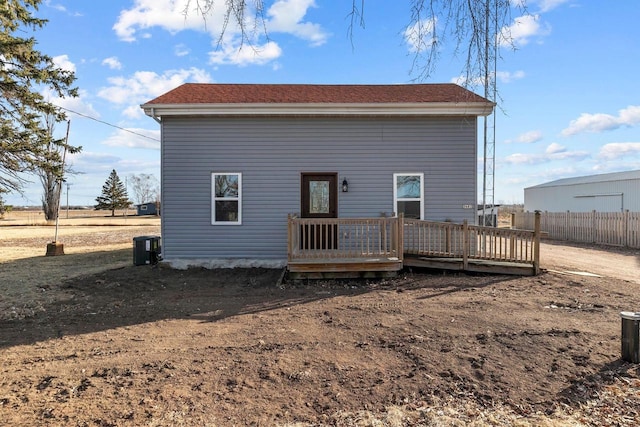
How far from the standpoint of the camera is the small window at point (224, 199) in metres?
10.0

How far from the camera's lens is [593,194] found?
24781 millimetres

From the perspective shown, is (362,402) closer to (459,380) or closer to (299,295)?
(459,380)

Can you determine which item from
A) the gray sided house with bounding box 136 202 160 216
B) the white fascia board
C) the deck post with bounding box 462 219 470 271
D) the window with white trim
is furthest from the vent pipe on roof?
the gray sided house with bounding box 136 202 160 216

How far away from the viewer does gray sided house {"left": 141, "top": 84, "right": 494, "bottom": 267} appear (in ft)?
32.3

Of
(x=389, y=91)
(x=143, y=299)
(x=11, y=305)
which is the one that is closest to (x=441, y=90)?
(x=389, y=91)

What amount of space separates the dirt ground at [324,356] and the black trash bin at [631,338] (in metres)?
0.09

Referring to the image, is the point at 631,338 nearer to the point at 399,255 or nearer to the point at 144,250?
the point at 399,255

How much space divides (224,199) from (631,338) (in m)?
8.21

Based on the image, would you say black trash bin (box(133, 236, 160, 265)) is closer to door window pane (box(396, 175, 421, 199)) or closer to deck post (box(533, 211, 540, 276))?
door window pane (box(396, 175, 421, 199))

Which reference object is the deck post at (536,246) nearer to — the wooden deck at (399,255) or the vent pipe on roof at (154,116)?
the wooden deck at (399,255)

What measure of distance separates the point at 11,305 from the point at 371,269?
6.53m

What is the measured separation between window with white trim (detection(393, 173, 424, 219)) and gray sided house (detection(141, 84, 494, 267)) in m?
0.02

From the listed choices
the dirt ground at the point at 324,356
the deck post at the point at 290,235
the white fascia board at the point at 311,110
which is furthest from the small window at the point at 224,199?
the dirt ground at the point at 324,356

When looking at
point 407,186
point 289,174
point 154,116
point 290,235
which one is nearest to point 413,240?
point 407,186
